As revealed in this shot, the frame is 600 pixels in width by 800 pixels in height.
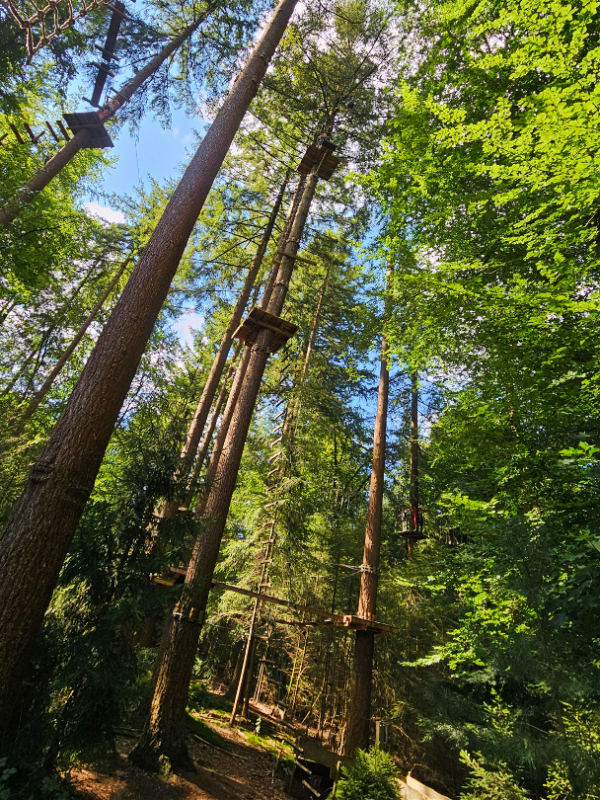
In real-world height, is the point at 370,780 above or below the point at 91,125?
below

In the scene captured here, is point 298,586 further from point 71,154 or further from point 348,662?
point 71,154

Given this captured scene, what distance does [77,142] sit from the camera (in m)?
9.81

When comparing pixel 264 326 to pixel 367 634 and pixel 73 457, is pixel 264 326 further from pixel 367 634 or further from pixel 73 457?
pixel 367 634

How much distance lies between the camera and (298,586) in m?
9.63

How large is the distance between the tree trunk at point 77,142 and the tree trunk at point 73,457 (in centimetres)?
587

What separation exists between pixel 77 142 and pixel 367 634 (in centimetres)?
1316

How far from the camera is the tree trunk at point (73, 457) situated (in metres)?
2.86

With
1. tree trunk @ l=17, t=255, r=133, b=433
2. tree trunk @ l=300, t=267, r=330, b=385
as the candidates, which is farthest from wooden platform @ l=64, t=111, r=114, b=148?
tree trunk @ l=300, t=267, r=330, b=385

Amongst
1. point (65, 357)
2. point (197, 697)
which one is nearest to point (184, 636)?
point (197, 697)

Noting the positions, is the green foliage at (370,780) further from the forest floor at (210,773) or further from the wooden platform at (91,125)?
Result: the wooden platform at (91,125)

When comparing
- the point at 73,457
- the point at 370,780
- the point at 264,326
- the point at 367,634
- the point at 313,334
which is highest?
the point at 313,334

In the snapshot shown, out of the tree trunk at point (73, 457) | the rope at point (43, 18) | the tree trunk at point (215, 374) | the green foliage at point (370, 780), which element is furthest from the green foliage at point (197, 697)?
the rope at point (43, 18)

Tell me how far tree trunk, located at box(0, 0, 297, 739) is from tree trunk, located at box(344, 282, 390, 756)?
4.76 m

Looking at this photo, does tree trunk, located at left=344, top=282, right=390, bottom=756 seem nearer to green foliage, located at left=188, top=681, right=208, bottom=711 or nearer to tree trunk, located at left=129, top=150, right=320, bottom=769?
tree trunk, located at left=129, top=150, right=320, bottom=769
